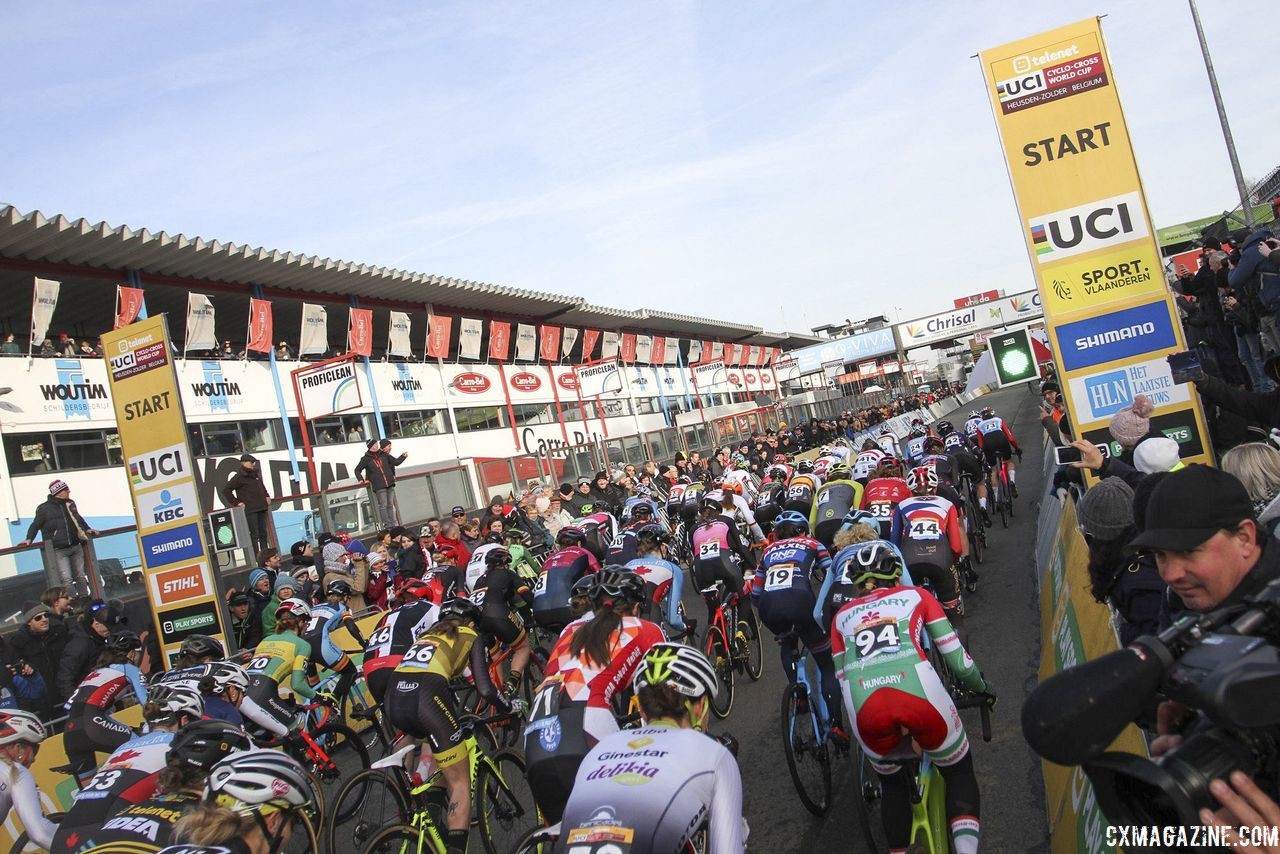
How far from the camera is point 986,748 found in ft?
19.7

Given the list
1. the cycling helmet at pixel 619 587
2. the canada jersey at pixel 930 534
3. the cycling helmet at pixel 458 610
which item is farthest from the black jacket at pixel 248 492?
the canada jersey at pixel 930 534

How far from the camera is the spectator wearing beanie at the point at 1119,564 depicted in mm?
3400

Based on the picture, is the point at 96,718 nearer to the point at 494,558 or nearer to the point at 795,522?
the point at 494,558

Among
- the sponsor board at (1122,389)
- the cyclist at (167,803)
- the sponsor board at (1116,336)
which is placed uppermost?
the sponsor board at (1116,336)

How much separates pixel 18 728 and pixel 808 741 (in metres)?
5.09

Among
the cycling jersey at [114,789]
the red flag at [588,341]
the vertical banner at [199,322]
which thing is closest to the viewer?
the cycling jersey at [114,789]

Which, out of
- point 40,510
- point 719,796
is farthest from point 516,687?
point 40,510

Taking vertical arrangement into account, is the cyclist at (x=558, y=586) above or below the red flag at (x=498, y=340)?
below

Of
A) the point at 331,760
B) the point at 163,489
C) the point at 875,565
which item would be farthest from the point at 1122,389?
the point at 163,489

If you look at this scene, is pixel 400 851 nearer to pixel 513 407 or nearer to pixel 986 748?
pixel 986 748

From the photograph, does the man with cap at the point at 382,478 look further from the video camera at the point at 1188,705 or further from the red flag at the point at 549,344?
the red flag at the point at 549,344

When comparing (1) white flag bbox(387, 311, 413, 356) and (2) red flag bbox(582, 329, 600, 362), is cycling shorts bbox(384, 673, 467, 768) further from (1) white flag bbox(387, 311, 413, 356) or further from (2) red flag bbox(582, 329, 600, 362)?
(2) red flag bbox(582, 329, 600, 362)

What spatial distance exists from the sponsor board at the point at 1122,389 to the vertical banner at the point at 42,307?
17.0 meters

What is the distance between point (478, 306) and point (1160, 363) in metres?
25.7
